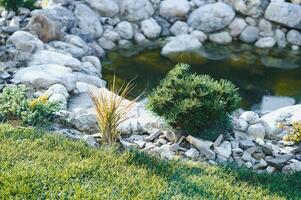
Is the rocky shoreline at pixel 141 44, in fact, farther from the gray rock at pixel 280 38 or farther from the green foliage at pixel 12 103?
the green foliage at pixel 12 103

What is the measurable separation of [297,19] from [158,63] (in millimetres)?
4341

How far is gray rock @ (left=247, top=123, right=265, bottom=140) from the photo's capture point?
689 centimetres

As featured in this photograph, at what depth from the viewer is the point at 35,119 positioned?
249 inches

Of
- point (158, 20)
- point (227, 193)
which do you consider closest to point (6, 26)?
point (158, 20)

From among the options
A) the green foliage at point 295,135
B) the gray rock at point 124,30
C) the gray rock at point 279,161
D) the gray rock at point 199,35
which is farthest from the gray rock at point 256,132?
the gray rock at point 124,30

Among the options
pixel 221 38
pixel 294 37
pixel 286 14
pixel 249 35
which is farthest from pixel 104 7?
pixel 294 37

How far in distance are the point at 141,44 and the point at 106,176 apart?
7577 mm

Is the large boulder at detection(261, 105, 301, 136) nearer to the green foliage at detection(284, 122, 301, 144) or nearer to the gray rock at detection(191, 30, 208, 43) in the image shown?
the green foliage at detection(284, 122, 301, 144)

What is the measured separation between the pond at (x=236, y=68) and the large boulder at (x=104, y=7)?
4.75ft

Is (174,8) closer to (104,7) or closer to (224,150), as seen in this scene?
(104,7)

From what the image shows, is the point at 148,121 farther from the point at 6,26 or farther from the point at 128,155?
the point at 6,26

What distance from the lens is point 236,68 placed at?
1119 centimetres

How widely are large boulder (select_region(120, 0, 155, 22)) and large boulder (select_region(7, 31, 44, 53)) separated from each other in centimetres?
399

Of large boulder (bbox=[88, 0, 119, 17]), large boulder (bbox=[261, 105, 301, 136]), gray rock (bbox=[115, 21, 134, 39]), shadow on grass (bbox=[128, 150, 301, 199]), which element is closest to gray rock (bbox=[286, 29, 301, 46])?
gray rock (bbox=[115, 21, 134, 39])
